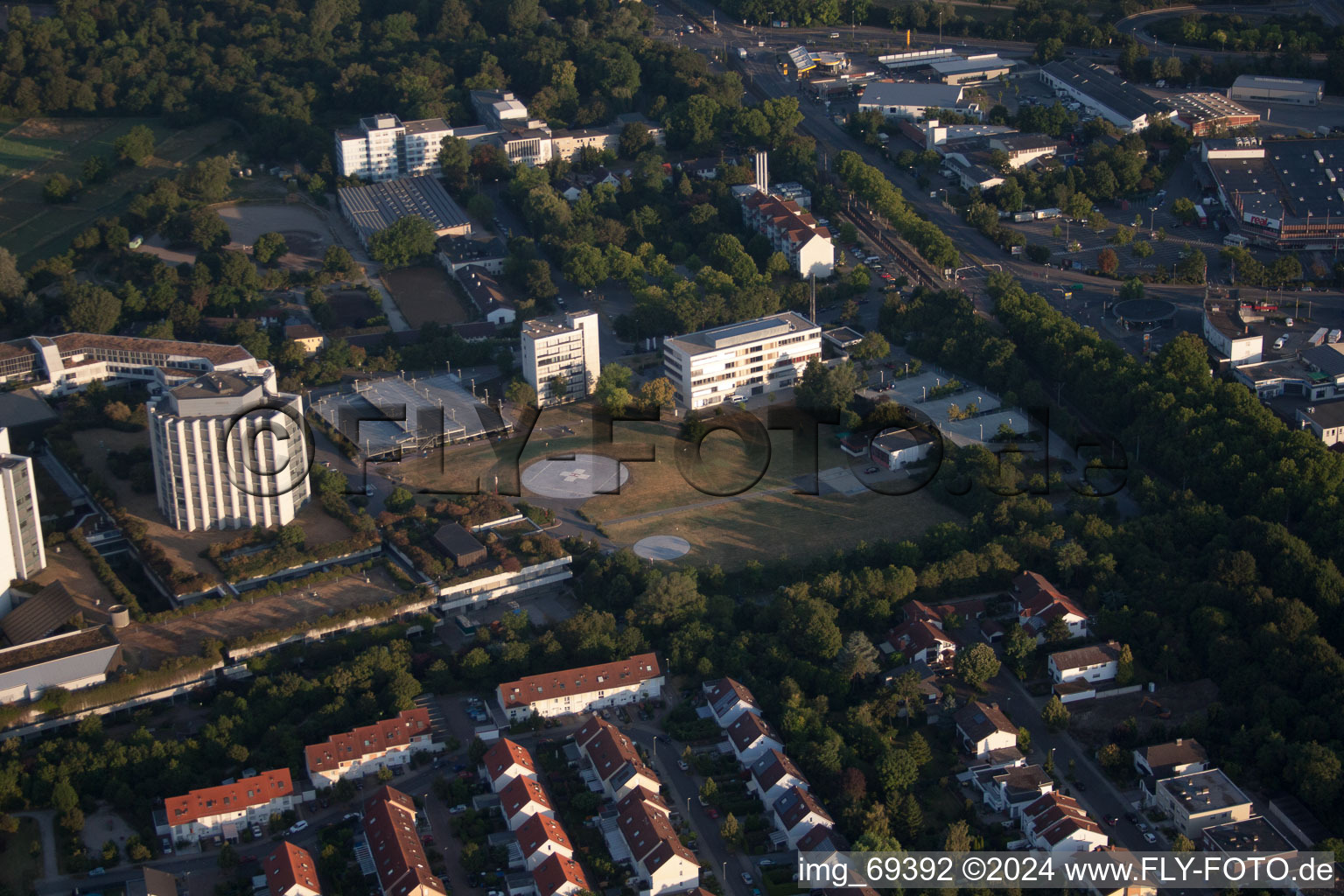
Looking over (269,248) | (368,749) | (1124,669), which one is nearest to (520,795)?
(368,749)

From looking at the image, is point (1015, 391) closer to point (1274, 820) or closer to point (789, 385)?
point (789, 385)

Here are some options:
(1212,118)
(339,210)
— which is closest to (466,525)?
(339,210)

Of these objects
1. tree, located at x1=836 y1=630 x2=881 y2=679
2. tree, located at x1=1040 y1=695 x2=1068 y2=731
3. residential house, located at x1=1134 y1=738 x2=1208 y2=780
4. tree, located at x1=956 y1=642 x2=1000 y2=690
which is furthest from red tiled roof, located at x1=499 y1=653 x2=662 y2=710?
residential house, located at x1=1134 y1=738 x2=1208 y2=780

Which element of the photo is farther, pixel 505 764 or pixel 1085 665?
pixel 1085 665

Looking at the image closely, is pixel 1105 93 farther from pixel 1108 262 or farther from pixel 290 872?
pixel 290 872

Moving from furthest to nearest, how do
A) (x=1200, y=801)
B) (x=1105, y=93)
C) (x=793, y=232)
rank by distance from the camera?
1. (x=1105, y=93)
2. (x=793, y=232)
3. (x=1200, y=801)

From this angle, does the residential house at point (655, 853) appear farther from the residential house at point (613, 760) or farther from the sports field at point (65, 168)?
the sports field at point (65, 168)
